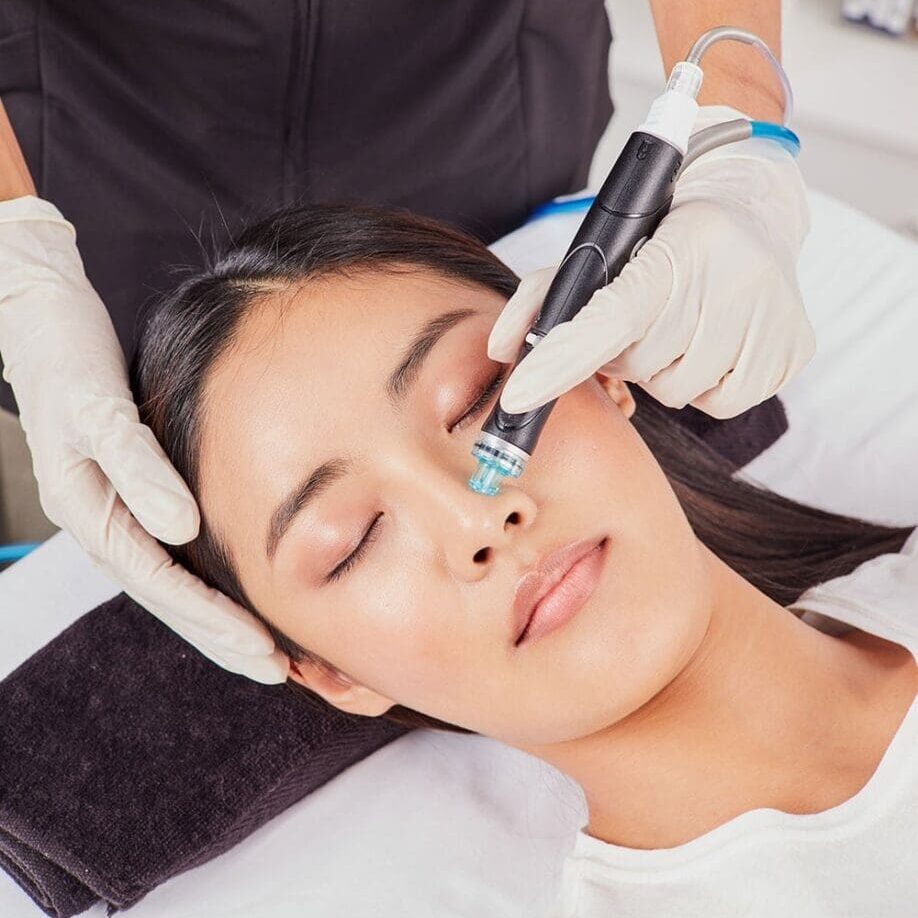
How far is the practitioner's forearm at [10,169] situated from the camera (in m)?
1.33

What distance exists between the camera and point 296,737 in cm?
148

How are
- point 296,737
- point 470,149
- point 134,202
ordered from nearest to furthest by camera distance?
1. point 296,737
2. point 134,202
3. point 470,149

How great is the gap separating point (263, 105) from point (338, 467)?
0.70 meters

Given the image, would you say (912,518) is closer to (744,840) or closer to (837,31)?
(744,840)

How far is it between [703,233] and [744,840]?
1.95 feet

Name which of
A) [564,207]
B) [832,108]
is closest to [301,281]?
[564,207]

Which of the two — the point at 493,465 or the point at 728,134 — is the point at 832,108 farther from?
the point at 493,465

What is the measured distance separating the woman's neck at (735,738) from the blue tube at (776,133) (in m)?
0.42

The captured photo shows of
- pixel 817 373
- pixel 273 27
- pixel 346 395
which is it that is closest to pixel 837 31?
pixel 817 373

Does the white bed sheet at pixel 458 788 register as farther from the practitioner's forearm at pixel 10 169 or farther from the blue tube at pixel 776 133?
the blue tube at pixel 776 133

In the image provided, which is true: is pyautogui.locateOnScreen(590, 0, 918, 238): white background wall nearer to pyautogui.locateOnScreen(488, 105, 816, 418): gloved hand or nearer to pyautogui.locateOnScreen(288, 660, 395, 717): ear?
pyautogui.locateOnScreen(488, 105, 816, 418): gloved hand

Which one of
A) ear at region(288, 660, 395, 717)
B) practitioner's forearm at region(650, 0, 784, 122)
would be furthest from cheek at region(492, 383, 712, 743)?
practitioner's forearm at region(650, 0, 784, 122)

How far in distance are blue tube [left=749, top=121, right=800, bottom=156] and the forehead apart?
30 centimetres

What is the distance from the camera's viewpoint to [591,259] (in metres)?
1.07
